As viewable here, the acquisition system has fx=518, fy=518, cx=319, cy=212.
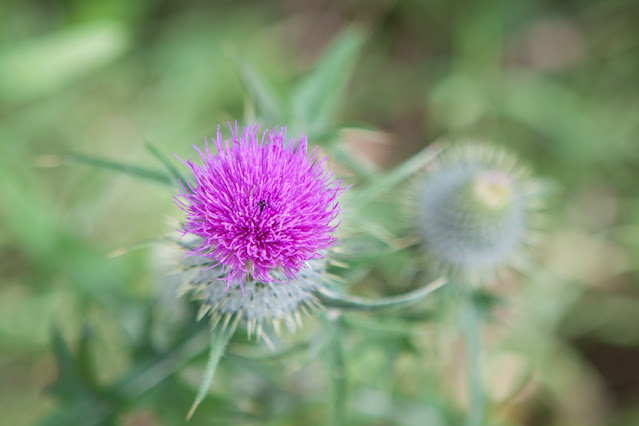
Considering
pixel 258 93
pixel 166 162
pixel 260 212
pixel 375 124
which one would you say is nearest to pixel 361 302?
pixel 260 212

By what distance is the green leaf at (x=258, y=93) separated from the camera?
270cm

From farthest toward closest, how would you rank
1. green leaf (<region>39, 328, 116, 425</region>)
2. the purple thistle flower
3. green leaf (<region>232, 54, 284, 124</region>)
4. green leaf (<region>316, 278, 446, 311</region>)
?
green leaf (<region>232, 54, 284, 124</region>), green leaf (<region>39, 328, 116, 425</region>), green leaf (<region>316, 278, 446, 311</region>), the purple thistle flower

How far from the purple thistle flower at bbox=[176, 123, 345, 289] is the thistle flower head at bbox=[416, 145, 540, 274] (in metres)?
1.19

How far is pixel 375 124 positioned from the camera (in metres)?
5.39

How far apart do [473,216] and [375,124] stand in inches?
105

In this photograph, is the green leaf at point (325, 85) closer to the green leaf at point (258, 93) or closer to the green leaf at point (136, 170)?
the green leaf at point (258, 93)

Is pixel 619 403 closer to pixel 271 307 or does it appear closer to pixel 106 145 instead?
pixel 271 307

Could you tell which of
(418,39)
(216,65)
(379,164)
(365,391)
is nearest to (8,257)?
(216,65)

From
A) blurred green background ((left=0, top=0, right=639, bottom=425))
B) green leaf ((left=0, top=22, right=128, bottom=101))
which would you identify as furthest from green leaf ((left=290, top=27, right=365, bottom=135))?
green leaf ((left=0, top=22, right=128, bottom=101))

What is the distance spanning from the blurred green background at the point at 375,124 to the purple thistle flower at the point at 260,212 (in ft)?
6.15

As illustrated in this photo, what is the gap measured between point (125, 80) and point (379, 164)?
2668mm

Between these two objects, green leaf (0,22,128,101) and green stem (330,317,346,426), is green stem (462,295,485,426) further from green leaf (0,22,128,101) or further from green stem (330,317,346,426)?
green leaf (0,22,128,101)

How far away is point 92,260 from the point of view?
3.51 metres

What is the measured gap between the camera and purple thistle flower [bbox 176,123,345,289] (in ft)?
6.08
